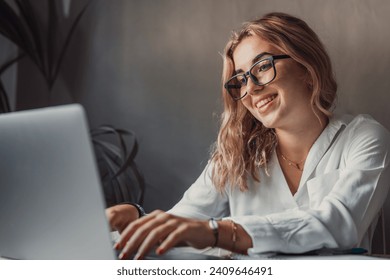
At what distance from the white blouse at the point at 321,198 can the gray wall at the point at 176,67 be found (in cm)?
7

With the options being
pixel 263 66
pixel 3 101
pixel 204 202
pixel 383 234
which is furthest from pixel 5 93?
pixel 383 234

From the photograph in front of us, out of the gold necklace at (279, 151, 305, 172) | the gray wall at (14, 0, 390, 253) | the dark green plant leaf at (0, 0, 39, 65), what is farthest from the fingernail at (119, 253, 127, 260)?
the dark green plant leaf at (0, 0, 39, 65)

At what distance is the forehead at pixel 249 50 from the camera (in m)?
1.74

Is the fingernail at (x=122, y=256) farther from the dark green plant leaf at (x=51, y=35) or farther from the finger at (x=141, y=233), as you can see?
the dark green plant leaf at (x=51, y=35)

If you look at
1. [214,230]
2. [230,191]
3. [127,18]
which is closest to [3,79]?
[127,18]

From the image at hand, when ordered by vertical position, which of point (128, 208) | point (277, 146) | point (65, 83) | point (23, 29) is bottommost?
point (128, 208)

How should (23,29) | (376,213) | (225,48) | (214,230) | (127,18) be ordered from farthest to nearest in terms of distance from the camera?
1. (23,29)
2. (127,18)
3. (225,48)
4. (376,213)
5. (214,230)

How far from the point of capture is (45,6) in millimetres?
2072

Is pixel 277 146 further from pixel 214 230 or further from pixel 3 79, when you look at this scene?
pixel 3 79

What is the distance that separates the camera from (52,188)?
1.15 m

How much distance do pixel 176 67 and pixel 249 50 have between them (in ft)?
0.88

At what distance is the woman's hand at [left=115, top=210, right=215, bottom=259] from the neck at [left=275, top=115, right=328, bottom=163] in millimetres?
456

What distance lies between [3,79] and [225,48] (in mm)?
828

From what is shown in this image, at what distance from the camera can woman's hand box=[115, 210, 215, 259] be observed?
133 cm
